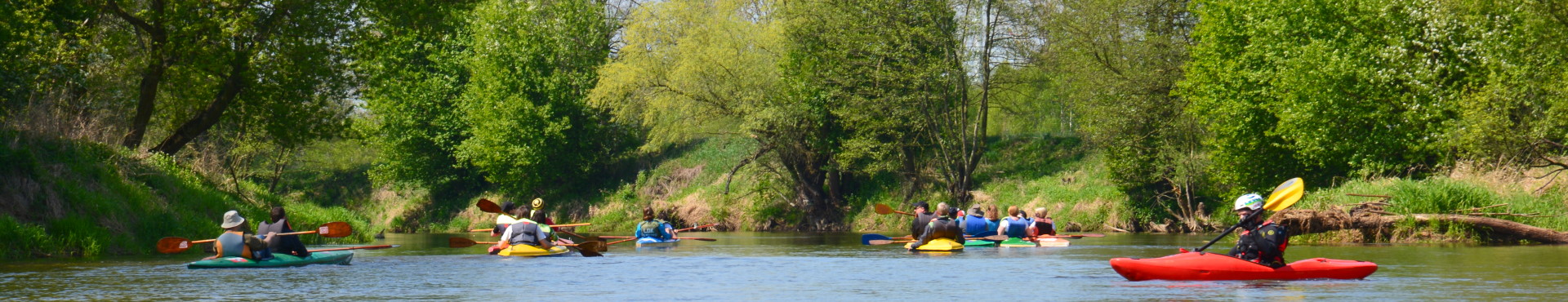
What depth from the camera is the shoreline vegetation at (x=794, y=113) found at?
86.9ft

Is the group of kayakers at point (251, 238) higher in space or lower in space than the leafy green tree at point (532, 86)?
lower

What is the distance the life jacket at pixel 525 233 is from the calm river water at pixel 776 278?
1.62ft

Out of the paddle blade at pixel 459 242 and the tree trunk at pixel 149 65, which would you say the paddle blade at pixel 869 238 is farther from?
the tree trunk at pixel 149 65

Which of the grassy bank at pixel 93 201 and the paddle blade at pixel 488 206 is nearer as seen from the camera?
the grassy bank at pixel 93 201

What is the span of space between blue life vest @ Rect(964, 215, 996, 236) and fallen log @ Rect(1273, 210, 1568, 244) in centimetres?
543

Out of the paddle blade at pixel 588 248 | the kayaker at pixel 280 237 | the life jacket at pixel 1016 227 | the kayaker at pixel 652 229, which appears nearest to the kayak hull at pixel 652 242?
the kayaker at pixel 652 229

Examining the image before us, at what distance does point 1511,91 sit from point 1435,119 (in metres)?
3.08

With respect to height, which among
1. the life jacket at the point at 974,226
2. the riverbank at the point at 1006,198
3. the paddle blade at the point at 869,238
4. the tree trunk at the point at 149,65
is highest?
the tree trunk at the point at 149,65

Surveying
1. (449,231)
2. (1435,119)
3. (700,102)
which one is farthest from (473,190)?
(1435,119)

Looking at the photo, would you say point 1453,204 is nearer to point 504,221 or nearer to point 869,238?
point 869,238

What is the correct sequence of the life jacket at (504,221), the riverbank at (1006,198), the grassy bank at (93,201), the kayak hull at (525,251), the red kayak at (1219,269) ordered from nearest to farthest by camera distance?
the red kayak at (1219,269) → the grassy bank at (93,201) → the kayak hull at (525,251) → the life jacket at (504,221) → the riverbank at (1006,198)

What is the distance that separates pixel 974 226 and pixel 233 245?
14189 mm

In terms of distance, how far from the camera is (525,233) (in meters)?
23.0

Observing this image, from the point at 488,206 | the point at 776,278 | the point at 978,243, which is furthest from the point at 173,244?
the point at 978,243
